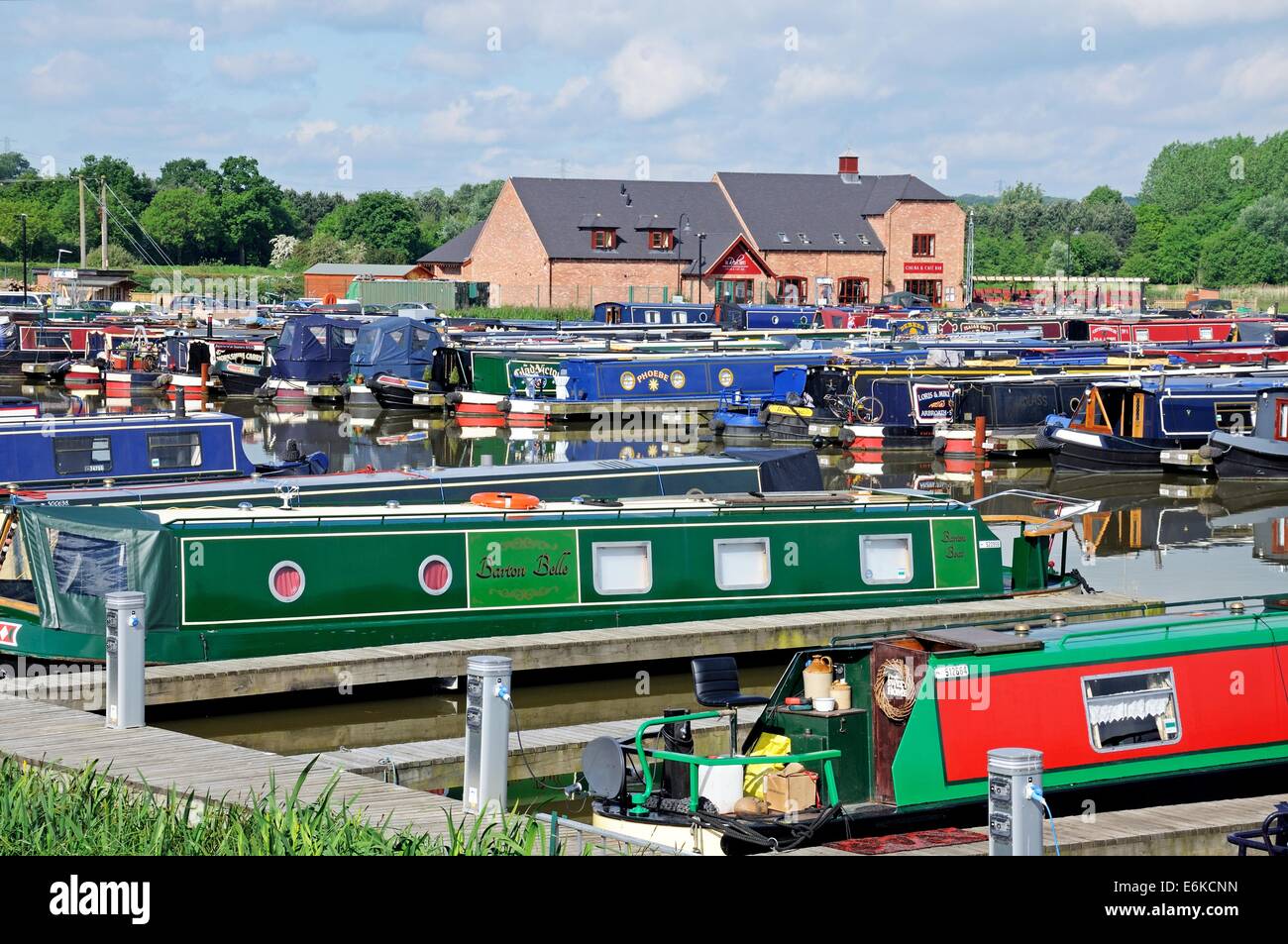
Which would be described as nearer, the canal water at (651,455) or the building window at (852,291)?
the canal water at (651,455)

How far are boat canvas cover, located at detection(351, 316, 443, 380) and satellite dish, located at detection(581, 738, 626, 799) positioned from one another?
158 feet

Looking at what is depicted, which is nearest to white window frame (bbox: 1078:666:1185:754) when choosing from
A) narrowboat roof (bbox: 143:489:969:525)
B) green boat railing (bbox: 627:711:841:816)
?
green boat railing (bbox: 627:711:841:816)

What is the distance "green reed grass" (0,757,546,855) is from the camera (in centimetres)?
1023

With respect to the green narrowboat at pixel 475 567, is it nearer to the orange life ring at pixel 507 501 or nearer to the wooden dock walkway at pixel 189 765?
the orange life ring at pixel 507 501

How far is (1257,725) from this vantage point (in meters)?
15.8

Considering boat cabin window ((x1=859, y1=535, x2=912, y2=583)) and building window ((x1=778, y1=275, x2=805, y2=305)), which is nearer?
boat cabin window ((x1=859, y1=535, x2=912, y2=583))

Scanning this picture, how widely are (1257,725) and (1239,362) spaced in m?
52.0

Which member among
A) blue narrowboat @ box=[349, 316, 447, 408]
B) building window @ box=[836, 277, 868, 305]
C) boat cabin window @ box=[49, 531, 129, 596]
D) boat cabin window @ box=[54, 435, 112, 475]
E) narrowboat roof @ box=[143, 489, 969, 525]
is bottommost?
boat cabin window @ box=[49, 531, 129, 596]

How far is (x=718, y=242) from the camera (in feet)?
322

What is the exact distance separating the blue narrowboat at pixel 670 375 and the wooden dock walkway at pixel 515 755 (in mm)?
38094

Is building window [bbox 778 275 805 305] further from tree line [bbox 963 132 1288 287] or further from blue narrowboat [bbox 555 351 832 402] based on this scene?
blue narrowboat [bbox 555 351 832 402]

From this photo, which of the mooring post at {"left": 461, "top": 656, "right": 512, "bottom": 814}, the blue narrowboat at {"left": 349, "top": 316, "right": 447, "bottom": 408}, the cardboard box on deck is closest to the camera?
the mooring post at {"left": 461, "top": 656, "right": 512, "bottom": 814}

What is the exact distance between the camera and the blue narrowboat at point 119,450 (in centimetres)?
2828

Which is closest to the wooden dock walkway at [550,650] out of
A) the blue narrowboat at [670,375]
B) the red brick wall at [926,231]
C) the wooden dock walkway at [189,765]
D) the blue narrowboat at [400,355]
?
the wooden dock walkway at [189,765]
